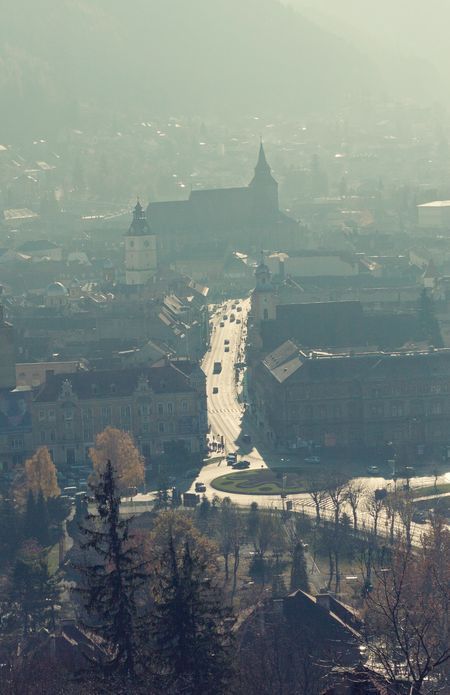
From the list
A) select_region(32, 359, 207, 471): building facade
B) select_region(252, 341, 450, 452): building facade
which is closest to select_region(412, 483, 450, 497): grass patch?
select_region(252, 341, 450, 452): building facade

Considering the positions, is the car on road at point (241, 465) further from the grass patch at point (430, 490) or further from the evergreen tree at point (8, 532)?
the evergreen tree at point (8, 532)

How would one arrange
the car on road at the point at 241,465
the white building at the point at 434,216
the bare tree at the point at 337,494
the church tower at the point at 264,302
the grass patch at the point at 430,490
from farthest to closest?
the white building at the point at 434,216, the church tower at the point at 264,302, the car on road at the point at 241,465, the grass patch at the point at 430,490, the bare tree at the point at 337,494

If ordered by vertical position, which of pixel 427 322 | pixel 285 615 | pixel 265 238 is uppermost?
pixel 265 238

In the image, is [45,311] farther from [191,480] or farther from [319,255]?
[191,480]

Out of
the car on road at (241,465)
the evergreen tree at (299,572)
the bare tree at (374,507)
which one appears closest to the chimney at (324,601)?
the evergreen tree at (299,572)

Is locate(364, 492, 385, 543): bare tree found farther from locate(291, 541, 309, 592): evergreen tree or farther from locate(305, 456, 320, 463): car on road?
locate(305, 456, 320, 463): car on road

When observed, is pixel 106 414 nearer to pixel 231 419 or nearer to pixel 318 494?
pixel 231 419

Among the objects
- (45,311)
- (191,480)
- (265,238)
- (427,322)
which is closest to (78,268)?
(265,238)
